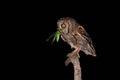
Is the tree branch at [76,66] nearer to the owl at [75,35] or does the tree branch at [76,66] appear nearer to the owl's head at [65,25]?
the owl at [75,35]

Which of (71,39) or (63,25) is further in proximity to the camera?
(71,39)

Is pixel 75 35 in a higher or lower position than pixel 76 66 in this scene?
higher

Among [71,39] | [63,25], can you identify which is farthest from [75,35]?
[63,25]

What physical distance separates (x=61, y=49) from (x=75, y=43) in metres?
2.33

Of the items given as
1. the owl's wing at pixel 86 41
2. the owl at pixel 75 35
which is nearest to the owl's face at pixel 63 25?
the owl at pixel 75 35

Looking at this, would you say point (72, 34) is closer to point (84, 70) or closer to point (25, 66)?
point (84, 70)

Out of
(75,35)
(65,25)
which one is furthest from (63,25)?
(75,35)

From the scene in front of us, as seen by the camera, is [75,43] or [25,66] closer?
[75,43]

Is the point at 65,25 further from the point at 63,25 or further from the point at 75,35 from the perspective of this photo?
the point at 75,35

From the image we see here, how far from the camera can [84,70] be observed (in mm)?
4551

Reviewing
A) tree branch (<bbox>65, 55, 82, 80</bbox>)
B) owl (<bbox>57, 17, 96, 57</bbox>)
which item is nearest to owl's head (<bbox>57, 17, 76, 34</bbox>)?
owl (<bbox>57, 17, 96, 57</bbox>)

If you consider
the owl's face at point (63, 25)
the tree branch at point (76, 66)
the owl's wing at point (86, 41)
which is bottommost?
the tree branch at point (76, 66)

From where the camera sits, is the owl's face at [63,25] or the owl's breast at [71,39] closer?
the owl's face at [63,25]

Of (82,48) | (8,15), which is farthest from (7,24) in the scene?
(82,48)
